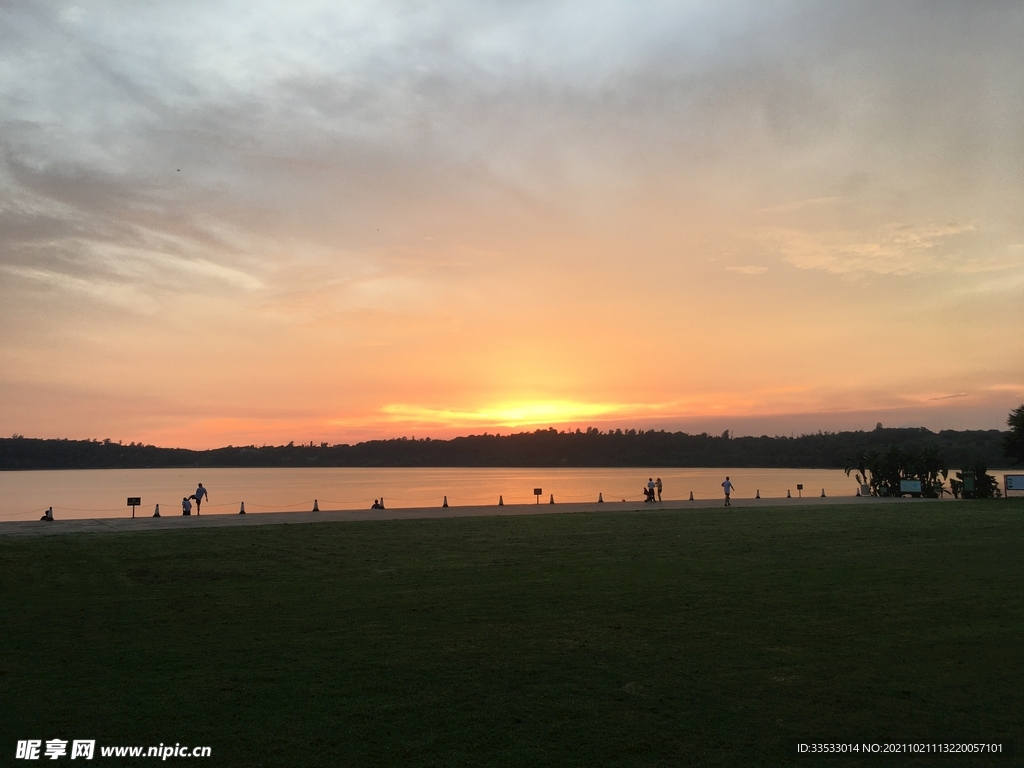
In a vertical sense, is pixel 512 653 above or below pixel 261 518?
below

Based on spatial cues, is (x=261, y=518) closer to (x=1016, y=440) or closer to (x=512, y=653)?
(x=512, y=653)

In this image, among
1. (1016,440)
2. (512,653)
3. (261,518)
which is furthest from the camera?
(1016,440)

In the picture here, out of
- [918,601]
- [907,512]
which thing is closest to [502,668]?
[918,601]

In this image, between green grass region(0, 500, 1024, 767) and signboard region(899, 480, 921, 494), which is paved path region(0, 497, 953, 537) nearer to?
signboard region(899, 480, 921, 494)

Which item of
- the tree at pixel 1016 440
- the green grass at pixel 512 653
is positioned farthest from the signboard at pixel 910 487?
the green grass at pixel 512 653

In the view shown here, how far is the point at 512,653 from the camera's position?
10336mm

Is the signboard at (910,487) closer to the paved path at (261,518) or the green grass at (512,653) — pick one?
the paved path at (261,518)

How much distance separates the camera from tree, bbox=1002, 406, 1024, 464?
2003 inches

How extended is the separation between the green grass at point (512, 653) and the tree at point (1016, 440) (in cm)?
3824

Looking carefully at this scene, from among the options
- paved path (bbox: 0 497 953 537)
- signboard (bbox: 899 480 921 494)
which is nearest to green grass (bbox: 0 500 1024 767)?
paved path (bbox: 0 497 953 537)

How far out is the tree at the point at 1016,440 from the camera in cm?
5088

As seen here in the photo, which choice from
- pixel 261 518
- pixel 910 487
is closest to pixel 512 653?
pixel 261 518

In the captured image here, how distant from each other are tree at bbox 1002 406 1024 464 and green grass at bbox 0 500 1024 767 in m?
38.2

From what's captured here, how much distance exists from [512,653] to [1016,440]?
53.8 m
